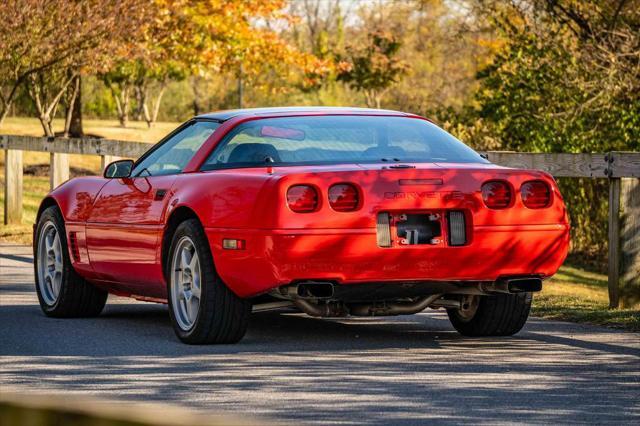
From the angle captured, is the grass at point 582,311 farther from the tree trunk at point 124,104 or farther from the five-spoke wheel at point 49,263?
the tree trunk at point 124,104

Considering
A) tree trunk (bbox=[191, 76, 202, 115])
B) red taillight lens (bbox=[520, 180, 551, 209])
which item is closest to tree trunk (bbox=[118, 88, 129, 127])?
tree trunk (bbox=[191, 76, 202, 115])

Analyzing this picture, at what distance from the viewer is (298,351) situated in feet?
22.9

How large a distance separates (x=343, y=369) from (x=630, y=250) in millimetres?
3731

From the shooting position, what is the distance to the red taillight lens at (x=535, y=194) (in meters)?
7.00

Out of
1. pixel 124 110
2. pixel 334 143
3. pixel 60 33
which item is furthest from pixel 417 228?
pixel 124 110

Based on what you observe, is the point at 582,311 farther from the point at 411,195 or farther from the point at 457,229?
the point at 411,195

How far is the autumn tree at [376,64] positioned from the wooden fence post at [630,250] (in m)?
54.6

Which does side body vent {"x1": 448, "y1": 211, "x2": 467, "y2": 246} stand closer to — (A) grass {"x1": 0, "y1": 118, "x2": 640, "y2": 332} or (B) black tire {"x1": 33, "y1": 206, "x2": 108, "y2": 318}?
(A) grass {"x1": 0, "y1": 118, "x2": 640, "y2": 332}

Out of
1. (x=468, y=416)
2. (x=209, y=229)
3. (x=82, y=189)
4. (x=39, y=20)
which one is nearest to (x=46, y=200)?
(x=82, y=189)

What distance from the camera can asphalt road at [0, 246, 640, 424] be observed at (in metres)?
5.05

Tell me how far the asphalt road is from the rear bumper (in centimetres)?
44

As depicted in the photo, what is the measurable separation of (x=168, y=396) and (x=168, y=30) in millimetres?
24963

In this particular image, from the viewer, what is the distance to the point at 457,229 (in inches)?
265

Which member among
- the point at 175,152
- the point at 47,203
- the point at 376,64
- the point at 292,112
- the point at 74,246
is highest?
the point at 376,64
